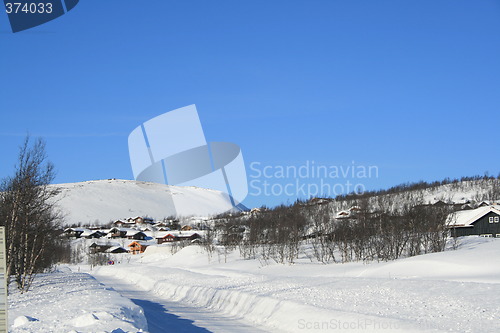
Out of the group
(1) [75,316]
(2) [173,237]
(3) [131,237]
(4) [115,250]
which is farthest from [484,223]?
(3) [131,237]

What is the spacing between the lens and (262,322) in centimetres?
1680

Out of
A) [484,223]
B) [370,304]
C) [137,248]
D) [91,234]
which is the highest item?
[484,223]

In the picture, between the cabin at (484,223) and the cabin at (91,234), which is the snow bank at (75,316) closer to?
the cabin at (484,223)

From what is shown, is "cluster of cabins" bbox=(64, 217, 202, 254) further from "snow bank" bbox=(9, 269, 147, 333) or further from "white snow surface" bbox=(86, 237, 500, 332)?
"snow bank" bbox=(9, 269, 147, 333)

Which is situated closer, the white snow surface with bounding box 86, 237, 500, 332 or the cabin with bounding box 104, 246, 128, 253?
the white snow surface with bounding box 86, 237, 500, 332

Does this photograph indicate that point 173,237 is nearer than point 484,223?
No

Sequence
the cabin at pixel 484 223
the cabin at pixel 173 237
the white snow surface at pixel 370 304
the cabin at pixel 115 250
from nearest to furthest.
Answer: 1. the white snow surface at pixel 370 304
2. the cabin at pixel 484 223
3. the cabin at pixel 115 250
4. the cabin at pixel 173 237

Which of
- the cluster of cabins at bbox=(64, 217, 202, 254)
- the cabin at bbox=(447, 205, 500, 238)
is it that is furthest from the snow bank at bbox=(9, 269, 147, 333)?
the cluster of cabins at bbox=(64, 217, 202, 254)

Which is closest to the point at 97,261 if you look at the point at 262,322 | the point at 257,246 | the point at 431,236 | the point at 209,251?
the point at 209,251

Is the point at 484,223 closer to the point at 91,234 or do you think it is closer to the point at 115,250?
the point at 115,250

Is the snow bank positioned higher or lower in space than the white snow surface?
higher

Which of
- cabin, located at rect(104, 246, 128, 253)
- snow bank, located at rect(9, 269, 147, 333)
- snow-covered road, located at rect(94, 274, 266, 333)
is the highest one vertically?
snow bank, located at rect(9, 269, 147, 333)

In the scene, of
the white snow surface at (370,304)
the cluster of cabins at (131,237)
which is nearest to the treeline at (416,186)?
A: the cluster of cabins at (131,237)

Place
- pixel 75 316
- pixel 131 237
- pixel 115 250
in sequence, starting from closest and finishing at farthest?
pixel 75 316, pixel 115 250, pixel 131 237
